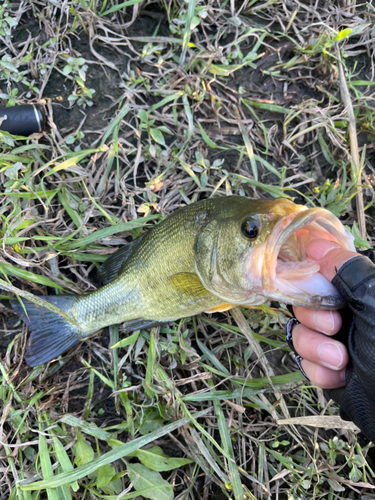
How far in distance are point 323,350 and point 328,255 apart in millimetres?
548

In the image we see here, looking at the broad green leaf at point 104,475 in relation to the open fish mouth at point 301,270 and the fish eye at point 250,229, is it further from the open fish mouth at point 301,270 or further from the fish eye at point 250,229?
the fish eye at point 250,229

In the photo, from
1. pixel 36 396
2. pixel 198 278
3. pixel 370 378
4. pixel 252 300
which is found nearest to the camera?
pixel 370 378

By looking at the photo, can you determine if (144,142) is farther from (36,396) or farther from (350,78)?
(36,396)

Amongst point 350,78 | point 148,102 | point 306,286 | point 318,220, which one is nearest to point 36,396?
point 306,286

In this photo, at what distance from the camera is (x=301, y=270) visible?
1854mm

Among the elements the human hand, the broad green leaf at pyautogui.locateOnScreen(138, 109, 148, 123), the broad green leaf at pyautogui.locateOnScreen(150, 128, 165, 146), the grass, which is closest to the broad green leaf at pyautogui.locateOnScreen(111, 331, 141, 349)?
the grass

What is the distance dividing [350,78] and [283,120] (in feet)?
2.47

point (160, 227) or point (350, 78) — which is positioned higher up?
point (350, 78)

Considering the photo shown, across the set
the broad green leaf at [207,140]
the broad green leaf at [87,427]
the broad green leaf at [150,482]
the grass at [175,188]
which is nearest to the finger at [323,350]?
the grass at [175,188]

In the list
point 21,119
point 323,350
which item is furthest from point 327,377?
point 21,119

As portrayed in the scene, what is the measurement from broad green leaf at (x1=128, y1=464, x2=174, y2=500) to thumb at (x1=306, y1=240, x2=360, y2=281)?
73.4 inches

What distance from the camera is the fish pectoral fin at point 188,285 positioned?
90.8 inches

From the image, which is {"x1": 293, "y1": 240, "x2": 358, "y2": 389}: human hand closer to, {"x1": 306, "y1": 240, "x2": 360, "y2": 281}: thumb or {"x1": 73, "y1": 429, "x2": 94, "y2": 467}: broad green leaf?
{"x1": 306, "y1": 240, "x2": 360, "y2": 281}: thumb

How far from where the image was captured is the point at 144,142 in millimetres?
2992
